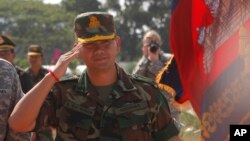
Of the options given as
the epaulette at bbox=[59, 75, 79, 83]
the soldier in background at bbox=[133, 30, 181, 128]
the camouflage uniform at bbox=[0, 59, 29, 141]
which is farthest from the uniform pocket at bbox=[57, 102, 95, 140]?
the soldier in background at bbox=[133, 30, 181, 128]

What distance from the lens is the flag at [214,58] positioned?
151 inches

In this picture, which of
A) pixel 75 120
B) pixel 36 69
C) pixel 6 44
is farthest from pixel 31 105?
pixel 36 69

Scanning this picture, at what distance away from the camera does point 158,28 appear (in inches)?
2283

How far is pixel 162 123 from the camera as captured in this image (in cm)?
329

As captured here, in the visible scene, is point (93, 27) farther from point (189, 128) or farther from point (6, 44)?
point (189, 128)

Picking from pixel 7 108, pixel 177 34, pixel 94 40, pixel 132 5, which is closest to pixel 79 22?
pixel 94 40

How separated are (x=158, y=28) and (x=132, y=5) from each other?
5683mm

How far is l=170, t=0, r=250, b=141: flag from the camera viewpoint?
3.83 m

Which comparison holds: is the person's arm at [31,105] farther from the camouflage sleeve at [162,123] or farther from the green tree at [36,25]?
the green tree at [36,25]

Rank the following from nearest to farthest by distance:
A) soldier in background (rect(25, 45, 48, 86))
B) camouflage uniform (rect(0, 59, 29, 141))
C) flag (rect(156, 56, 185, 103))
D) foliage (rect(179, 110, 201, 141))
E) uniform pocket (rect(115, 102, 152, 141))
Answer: uniform pocket (rect(115, 102, 152, 141)) → camouflage uniform (rect(0, 59, 29, 141)) → flag (rect(156, 56, 185, 103)) → soldier in background (rect(25, 45, 48, 86)) → foliage (rect(179, 110, 201, 141))

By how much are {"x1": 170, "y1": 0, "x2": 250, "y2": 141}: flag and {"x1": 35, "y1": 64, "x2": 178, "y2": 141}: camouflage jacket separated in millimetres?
716

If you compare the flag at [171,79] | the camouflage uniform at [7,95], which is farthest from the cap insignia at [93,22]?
the flag at [171,79]

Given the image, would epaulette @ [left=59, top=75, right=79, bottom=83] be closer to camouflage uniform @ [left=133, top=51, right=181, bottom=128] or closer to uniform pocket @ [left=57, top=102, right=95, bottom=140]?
uniform pocket @ [left=57, top=102, right=95, bottom=140]

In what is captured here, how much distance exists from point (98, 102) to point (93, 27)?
37 cm
